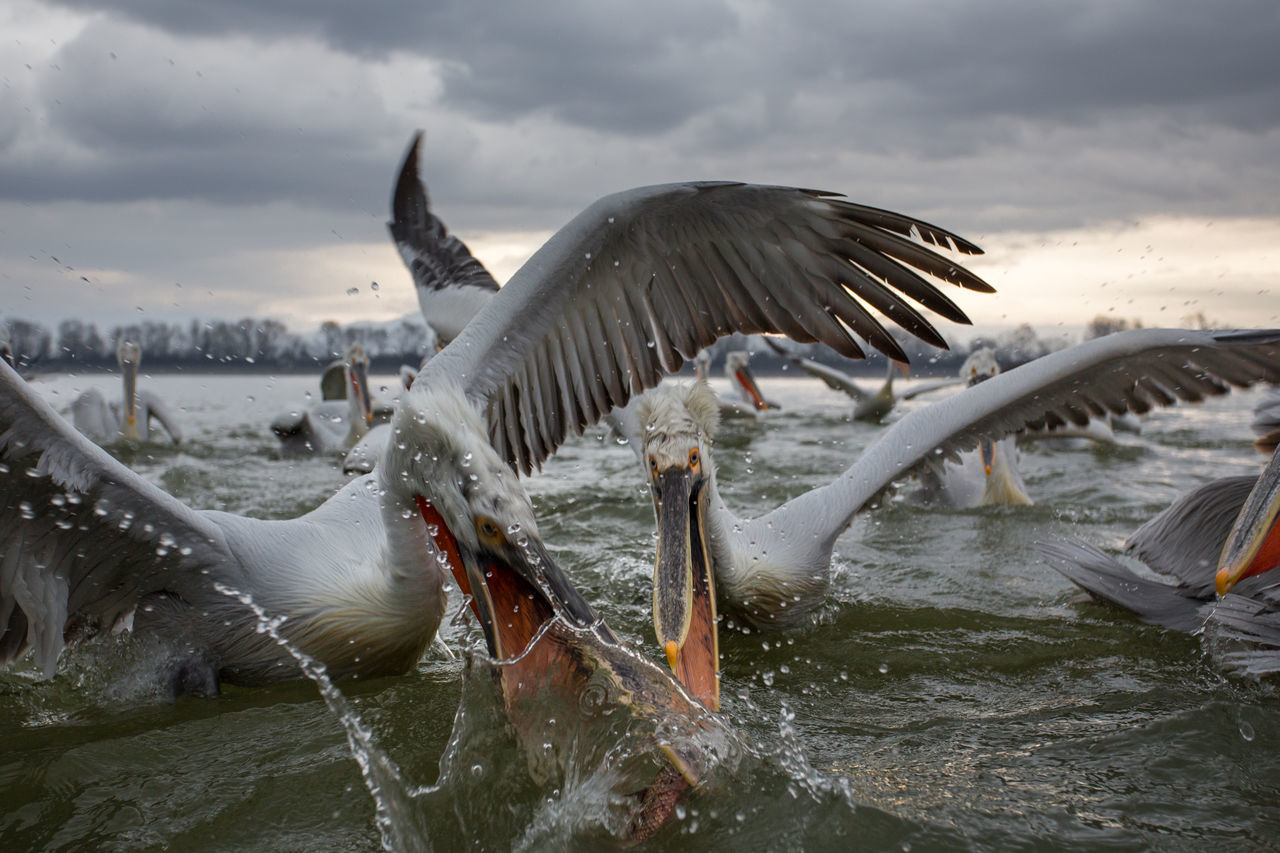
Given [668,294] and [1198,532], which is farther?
[1198,532]

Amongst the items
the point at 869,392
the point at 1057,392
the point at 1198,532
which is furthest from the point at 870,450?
the point at 869,392

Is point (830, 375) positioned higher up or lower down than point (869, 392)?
higher up

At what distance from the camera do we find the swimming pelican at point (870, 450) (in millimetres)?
3621

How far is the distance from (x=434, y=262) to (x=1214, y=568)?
12.5 feet

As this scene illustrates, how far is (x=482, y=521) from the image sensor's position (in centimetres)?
238

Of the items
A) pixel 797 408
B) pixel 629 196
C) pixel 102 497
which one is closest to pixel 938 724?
pixel 629 196

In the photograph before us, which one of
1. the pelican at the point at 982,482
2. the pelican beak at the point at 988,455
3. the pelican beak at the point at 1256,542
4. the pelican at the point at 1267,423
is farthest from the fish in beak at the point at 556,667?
the pelican beak at the point at 988,455

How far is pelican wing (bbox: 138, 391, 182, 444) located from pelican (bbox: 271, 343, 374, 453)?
45.8 inches

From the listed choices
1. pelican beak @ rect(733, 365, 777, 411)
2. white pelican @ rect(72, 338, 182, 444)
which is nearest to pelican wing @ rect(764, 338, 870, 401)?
pelican beak @ rect(733, 365, 777, 411)

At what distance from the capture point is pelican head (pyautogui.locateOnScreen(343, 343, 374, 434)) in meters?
11.9

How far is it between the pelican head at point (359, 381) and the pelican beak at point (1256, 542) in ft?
32.5

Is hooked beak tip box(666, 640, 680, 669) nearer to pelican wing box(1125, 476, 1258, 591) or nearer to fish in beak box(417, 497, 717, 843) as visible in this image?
fish in beak box(417, 497, 717, 843)

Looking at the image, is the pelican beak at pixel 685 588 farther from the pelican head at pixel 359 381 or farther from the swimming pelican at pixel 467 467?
the pelican head at pixel 359 381

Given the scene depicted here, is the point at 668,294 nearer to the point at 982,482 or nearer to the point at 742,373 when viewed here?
the point at 982,482
